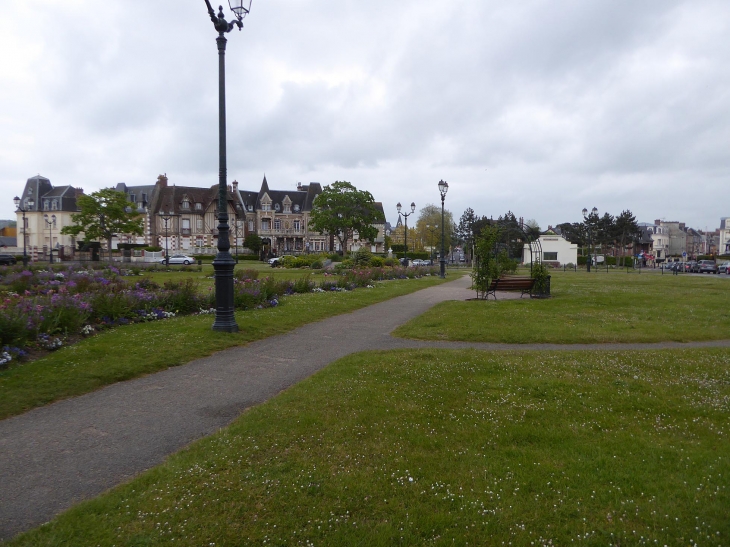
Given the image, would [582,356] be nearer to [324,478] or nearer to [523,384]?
[523,384]

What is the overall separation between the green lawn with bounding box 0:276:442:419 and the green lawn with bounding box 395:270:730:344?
363 cm

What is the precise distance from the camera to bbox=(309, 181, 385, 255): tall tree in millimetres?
73500

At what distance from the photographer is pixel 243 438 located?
4.72 m

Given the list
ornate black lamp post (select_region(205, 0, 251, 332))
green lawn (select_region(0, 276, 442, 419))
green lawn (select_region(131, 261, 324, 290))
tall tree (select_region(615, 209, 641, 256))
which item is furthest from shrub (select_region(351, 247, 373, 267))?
tall tree (select_region(615, 209, 641, 256))

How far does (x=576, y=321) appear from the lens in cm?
1309

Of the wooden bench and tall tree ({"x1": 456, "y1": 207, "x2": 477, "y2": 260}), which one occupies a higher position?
tall tree ({"x1": 456, "y1": 207, "x2": 477, "y2": 260})

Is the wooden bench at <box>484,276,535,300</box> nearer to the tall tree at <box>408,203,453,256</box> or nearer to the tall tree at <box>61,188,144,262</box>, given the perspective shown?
the tall tree at <box>61,188,144,262</box>

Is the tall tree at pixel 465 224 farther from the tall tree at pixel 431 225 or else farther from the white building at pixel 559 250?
the white building at pixel 559 250

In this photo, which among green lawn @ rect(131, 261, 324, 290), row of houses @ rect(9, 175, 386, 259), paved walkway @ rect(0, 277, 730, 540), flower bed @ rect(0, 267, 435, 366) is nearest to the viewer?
paved walkway @ rect(0, 277, 730, 540)

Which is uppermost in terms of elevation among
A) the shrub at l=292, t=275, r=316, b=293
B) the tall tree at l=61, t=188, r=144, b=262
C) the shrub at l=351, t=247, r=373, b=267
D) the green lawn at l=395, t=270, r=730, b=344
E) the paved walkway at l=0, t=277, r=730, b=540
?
the tall tree at l=61, t=188, r=144, b=262

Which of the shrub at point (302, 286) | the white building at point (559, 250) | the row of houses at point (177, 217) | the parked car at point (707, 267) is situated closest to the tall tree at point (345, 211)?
the row of houses at point (177, 217)

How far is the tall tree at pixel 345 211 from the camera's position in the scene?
241 feet

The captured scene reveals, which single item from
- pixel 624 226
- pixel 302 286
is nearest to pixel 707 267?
pixel 624 226

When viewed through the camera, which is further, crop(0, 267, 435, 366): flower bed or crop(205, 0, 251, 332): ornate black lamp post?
crop(205, 0, 251, 332): ornate black lamp post
